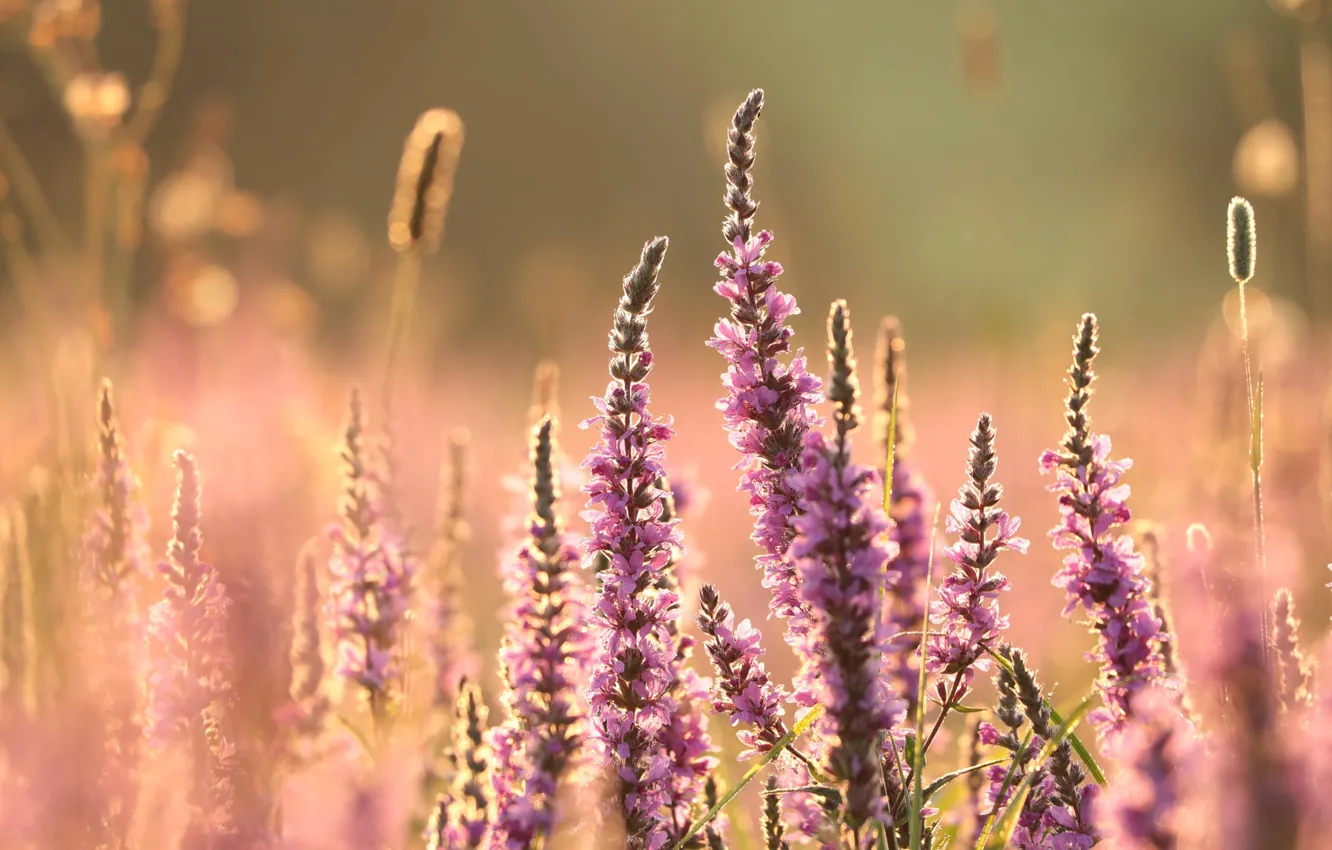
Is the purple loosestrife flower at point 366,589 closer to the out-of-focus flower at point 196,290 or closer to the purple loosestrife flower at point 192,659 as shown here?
the purple loosestrife flower at point 192,659

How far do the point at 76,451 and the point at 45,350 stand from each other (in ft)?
1.27

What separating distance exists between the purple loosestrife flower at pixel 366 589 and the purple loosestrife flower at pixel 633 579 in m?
0.58

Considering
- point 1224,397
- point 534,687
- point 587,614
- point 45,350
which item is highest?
point 1224,397

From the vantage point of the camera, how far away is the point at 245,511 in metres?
2.23

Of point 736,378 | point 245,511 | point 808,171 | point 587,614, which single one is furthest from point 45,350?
point 808,171

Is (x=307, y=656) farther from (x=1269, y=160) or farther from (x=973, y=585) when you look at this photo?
(x=1269, y=160)

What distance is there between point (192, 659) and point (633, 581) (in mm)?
601

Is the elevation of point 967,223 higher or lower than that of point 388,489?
higher

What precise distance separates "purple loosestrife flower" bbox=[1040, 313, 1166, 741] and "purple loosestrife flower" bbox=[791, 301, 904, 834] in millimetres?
311

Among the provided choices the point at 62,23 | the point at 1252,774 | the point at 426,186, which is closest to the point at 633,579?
the point at 1252,774

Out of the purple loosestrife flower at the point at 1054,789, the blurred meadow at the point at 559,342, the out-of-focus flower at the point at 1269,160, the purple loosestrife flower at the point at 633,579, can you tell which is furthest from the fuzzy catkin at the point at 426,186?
the out-of-focus flower at the point at 1269,160

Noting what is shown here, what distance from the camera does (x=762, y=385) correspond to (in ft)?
5.14

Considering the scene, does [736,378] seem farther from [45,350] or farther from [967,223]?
[967,223]

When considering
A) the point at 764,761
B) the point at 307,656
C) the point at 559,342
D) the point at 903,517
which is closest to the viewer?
the point at 764,761
